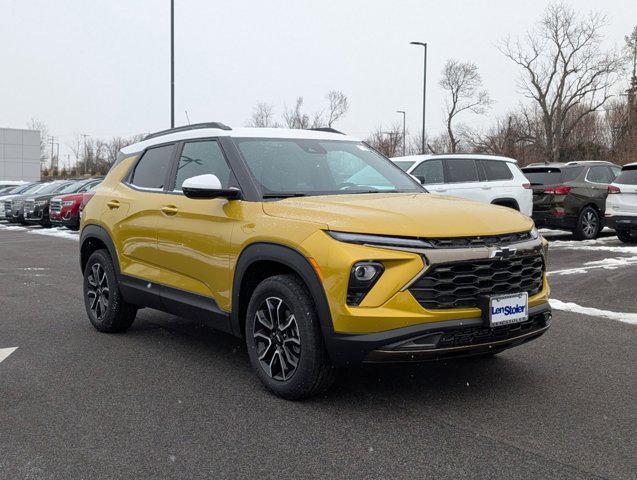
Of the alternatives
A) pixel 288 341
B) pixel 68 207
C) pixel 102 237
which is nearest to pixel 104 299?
pixel 102 237

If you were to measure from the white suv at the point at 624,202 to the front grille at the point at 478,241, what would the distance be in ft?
32.9

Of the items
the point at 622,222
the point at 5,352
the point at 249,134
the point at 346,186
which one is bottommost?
the point at 5,352

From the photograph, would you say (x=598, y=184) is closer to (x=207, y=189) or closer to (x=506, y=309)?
(x=506, y=309)

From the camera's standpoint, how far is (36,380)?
15.8 feet

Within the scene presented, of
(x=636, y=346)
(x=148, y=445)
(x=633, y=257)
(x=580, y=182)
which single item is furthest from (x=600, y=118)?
(x=148, y=445)

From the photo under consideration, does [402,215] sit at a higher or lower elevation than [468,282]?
higher

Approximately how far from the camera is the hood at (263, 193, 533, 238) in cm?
395

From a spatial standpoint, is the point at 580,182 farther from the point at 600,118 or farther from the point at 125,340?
the point at 600,118

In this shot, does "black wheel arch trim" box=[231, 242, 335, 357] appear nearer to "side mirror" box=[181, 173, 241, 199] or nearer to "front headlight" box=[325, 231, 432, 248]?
"front headlight" box=[325, 231, 432, 248]

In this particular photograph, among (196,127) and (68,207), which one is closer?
(196,127)

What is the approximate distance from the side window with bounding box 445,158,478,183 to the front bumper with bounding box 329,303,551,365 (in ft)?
30.0

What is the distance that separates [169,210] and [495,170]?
30.8 feet

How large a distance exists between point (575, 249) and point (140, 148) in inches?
377

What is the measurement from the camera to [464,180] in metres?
13.1
